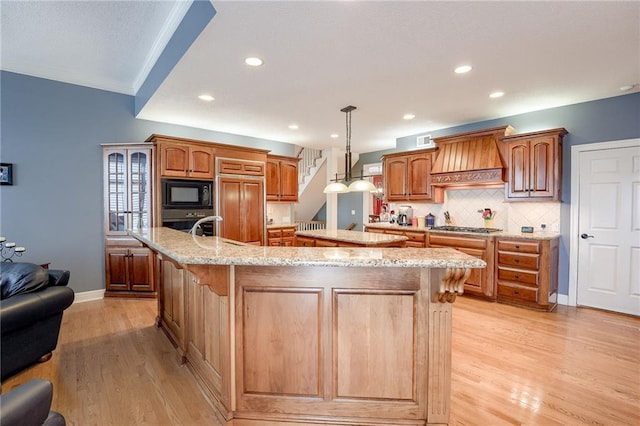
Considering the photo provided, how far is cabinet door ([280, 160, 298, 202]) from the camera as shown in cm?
583

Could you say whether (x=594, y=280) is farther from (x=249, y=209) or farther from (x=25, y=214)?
(x=25, y=214)

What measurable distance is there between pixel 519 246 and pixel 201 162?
4.49 m

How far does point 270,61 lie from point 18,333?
286 centimetres

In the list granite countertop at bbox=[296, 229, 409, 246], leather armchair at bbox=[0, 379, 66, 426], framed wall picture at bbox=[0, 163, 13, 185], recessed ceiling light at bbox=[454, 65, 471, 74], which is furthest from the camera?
granite countertop at bbox=[296, 229, 409, 246]

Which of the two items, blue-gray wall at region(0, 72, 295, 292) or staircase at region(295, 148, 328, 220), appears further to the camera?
staircase at region(295, 148, 328, 220)

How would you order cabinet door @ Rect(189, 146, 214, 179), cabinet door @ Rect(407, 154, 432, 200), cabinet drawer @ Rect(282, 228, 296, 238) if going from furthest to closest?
cabinet drawer @ Rect(282, 228, 296, 238) < cabinet door @ Rect(407, 154, 432, 200) < cabinet door @ Rect(189, 146, 214, 179)

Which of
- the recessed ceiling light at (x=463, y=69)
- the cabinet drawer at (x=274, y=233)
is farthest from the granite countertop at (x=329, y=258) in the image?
the cabinet drawer at (x=274, y=233)

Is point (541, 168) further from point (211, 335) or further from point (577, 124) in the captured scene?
point (211, 335)

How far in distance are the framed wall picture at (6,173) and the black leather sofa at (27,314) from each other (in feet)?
5.72

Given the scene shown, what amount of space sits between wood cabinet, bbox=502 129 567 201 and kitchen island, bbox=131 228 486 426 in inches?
123

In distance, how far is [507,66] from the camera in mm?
2852

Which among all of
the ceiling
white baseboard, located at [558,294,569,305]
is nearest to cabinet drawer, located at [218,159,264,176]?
the ceiling

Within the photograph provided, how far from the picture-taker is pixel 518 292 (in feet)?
12.8

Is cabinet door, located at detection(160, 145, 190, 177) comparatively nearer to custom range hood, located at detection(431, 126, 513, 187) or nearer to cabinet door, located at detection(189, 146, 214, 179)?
cabinet door, located at detection(189, 146, 214, 179)
